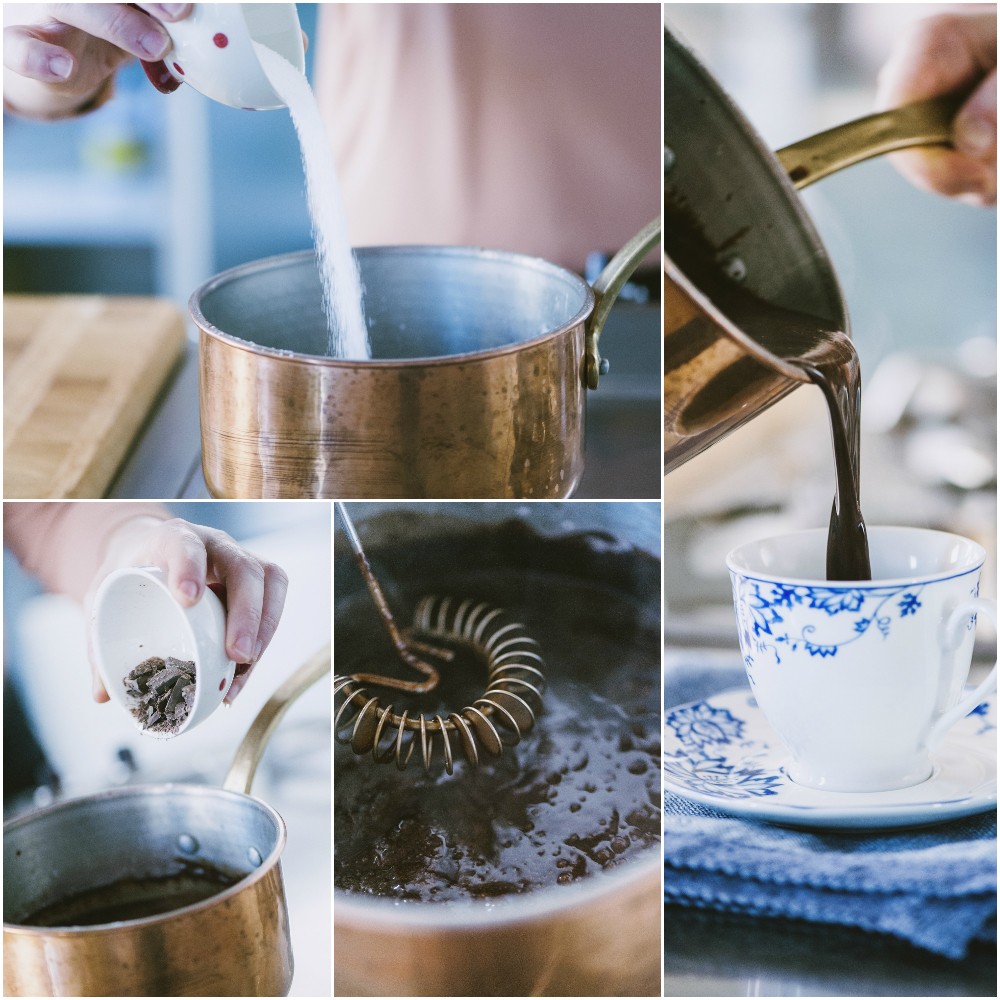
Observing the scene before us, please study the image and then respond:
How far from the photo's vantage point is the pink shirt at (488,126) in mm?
645

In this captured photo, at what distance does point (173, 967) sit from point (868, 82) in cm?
57

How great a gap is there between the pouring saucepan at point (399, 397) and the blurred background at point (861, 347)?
0.13m

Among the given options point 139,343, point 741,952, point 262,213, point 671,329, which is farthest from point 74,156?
point 741,952

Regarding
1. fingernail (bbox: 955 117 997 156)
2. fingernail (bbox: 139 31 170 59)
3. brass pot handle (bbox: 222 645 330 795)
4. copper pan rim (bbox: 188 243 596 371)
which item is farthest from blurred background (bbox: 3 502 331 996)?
fingernail (bbox: 955 117 997 156)

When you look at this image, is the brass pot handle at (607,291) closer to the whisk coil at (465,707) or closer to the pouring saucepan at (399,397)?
the pouring saucepan at (399,397)

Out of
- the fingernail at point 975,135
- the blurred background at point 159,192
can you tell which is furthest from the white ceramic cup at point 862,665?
the blurred background at point 159,192

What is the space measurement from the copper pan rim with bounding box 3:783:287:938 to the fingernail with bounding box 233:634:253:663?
0.07 meters

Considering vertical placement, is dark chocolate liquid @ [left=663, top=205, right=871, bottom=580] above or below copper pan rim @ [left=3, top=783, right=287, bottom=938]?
above

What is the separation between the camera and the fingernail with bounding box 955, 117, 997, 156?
1.94 feet

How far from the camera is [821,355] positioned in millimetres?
498

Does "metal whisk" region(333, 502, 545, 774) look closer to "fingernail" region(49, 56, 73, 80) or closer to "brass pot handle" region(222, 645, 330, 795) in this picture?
"brass pot handle" region(222, 645, 330, 795)

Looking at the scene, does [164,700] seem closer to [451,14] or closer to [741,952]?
[741,952]

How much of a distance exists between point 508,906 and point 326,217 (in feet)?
1.15

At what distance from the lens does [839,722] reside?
52 centimetres
